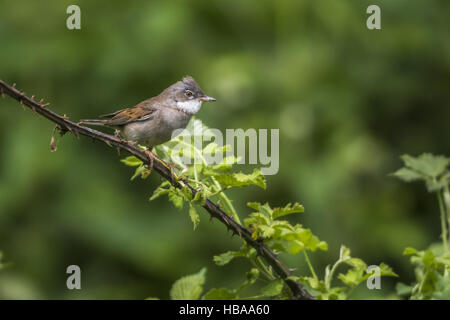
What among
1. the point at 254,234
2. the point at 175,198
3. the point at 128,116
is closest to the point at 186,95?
the point at 128,116

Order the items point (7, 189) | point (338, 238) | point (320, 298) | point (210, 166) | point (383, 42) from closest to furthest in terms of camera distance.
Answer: point (320, 298)
point (210, 166)
point (7, 189)
point (338, 238)
point (383, 42)

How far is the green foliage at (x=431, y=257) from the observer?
228 cm

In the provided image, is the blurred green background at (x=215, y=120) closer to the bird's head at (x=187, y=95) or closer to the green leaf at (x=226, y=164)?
the bird's head at (x=187, y=95)

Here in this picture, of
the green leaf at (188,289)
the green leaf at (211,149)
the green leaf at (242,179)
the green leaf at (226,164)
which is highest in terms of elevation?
the green leaf at (211,149)

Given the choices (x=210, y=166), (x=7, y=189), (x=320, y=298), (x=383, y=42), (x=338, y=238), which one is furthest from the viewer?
(x=383, y=42)

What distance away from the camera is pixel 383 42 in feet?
23.2

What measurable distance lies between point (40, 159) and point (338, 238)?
2.90 metres

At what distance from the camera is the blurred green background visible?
6031mm

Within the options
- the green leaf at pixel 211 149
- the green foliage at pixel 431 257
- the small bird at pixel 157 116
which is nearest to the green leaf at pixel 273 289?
the green foliage at pixel 431 257

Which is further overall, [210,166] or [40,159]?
[40,159]

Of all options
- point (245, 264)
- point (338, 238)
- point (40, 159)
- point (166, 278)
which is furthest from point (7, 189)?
point (338, 238)

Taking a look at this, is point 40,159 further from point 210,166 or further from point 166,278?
point 210,166

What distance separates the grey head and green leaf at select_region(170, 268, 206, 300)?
1.90m

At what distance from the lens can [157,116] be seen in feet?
13.4
